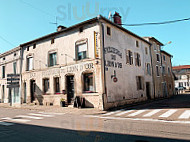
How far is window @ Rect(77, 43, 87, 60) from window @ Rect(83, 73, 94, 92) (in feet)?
5.77

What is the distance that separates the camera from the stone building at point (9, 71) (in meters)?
19.8

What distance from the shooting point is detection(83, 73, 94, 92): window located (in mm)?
12741

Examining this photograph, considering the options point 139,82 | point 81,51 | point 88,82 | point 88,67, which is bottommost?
point 139,82

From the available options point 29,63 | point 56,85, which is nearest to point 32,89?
point 29,63

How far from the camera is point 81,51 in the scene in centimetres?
1371

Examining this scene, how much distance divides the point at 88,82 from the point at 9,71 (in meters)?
14.9

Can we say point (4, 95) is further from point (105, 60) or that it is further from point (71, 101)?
point (105, 60)

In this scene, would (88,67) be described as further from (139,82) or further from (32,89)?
(32,89)

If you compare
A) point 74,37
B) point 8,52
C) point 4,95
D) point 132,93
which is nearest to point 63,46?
point 74,37

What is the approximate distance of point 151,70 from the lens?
2100 centimetres

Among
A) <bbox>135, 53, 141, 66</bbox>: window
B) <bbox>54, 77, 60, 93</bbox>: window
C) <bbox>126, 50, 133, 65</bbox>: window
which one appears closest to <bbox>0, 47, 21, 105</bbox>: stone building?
<bbox>54, 77, 60, 93</bbox>: window

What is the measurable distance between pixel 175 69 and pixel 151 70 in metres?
34.0

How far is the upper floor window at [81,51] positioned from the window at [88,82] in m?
1.76

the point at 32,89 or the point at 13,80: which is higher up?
the point at 13,80
